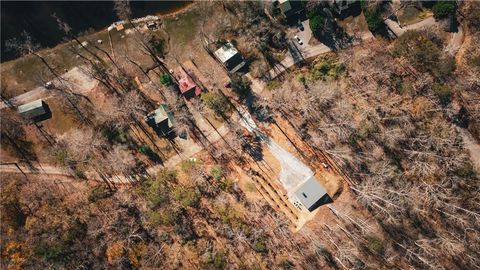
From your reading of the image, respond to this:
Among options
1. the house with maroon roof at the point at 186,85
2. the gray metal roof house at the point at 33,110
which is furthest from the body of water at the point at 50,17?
the house with maroon roof at the point at 186,85

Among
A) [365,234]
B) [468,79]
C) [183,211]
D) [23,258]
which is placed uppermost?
[23,258]

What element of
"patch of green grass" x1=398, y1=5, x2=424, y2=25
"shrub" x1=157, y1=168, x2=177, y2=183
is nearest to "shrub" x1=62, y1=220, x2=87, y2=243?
"shrub" x1=157, y1=168, x2=177, y2=183

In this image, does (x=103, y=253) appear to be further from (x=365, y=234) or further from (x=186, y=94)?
(x=365, y=234)

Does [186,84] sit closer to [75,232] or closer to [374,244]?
[75,232]

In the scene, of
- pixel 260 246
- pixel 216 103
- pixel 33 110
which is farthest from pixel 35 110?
pixel 260 246

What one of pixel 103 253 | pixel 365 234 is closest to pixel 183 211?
pixel 103 253

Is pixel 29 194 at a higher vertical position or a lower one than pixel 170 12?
lower

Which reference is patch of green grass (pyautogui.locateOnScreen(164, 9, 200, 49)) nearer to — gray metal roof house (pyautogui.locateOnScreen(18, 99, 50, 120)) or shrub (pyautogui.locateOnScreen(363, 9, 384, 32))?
gray metal roof house (pyautogui.locateOnScreen(18, 99, 50, 120))
